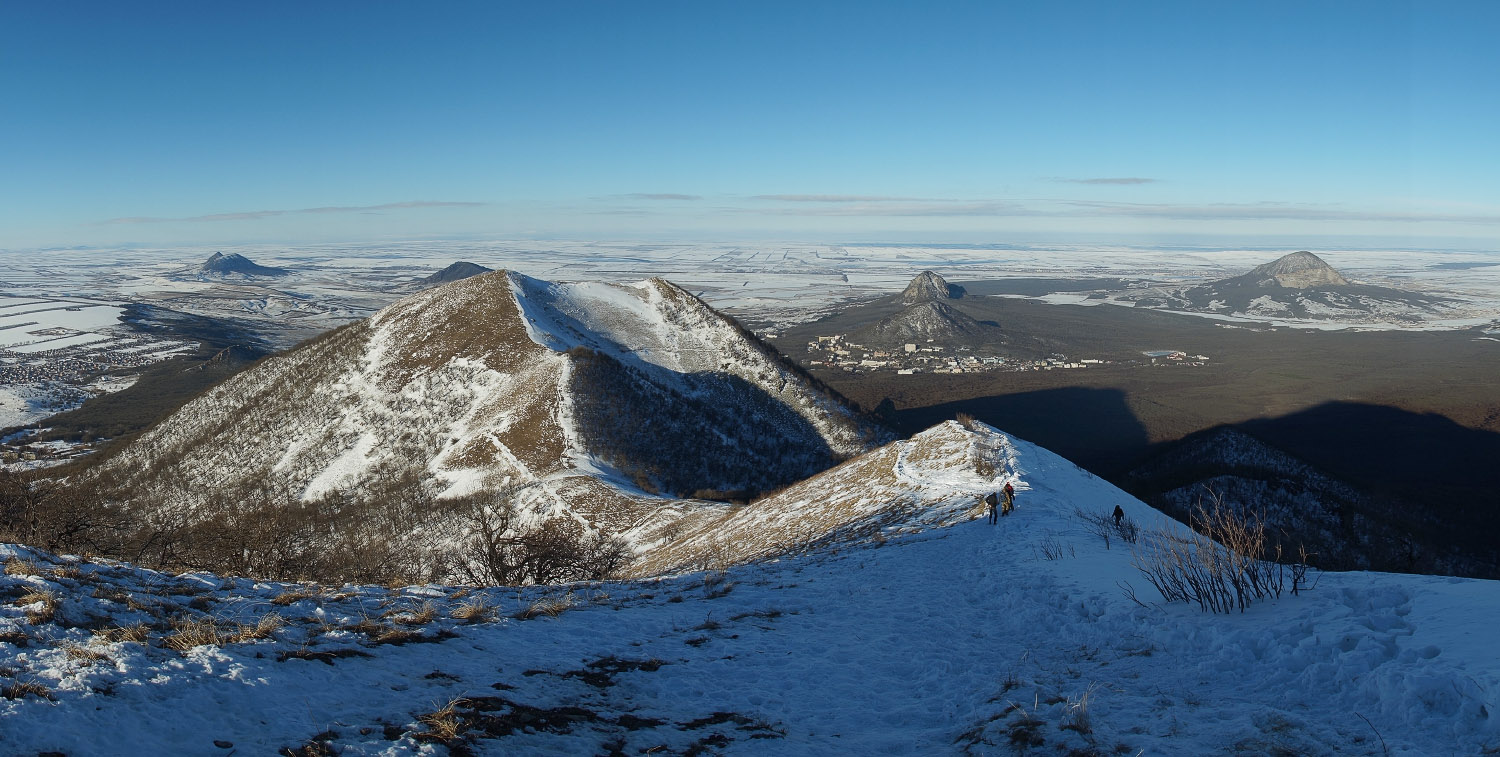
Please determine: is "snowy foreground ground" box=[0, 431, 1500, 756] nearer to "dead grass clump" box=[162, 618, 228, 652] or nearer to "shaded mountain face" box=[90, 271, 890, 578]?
"dead grass clump" box=[162, 618, 228, 652]

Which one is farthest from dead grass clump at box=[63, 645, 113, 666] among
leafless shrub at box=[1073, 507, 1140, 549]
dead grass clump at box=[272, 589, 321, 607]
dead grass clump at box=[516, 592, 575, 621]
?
leafless shrub at box=[1073, 507, 1140, 549]

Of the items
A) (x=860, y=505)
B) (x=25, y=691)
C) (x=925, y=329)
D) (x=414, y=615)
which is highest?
(x=25, y=691)

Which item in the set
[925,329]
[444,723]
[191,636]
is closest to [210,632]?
[191,636]

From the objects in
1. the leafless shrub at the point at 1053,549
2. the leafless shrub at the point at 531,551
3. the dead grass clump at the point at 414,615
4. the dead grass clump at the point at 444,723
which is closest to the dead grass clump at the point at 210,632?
the dead grass clump at the point at 414,615

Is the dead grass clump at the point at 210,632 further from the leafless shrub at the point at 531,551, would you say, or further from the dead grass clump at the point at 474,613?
the leafless shrub at the point at 531,551

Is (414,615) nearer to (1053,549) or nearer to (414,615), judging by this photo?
(414,615)

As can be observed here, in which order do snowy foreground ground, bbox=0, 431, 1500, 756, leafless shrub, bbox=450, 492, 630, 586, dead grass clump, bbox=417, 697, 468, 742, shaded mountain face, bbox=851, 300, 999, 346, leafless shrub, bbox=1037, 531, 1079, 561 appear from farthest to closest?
shaded mountain face, bbox=851, 300, 999, 346, leafless shrub, bbox=450, 492, 630, 586, leafless shrub, bbox=1037, 531, 1079, 561, snowy foreground ground, bbox=0, 431, 1500, 756, dead grass clump, bbox=417, 697, 468, 742

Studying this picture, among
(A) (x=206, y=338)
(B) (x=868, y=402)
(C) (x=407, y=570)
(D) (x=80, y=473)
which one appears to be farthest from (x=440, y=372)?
(A) (x=206, y=338)

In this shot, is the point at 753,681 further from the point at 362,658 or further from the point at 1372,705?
the point at 1372,705
